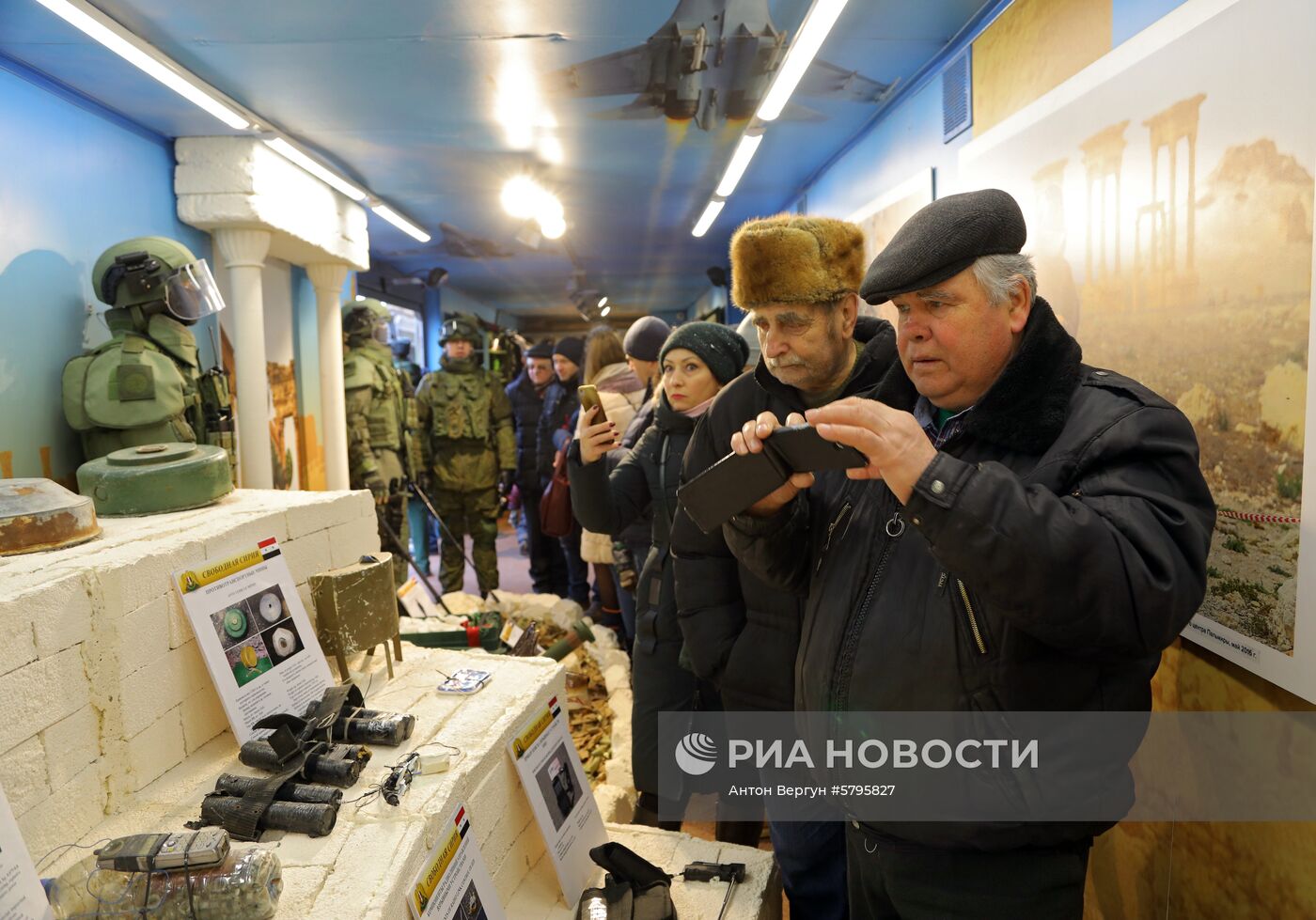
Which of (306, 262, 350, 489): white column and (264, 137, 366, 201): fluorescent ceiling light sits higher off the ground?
(264, 137, 366, 201): fluorescent ceiling light

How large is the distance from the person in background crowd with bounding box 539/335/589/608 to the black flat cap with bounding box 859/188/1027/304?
15.2 feet

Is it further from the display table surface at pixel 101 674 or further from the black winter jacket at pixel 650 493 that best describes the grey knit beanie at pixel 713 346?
the display table surface at pixel 101 674

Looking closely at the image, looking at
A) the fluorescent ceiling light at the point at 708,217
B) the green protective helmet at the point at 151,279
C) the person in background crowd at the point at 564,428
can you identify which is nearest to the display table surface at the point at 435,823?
the green protective helmet at the point at 151,279

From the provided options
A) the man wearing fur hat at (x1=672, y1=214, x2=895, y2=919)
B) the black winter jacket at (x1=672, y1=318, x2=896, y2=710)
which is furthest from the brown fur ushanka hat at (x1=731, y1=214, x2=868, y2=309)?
the black winter jacket at (x1=672, y1=318, x2=896, y2=710)

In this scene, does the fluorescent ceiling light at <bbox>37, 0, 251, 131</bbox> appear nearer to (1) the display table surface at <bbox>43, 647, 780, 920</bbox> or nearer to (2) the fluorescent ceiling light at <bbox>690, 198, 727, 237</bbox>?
(1) the display table surface at <bbox>43, 647, 780, 920</bbox>

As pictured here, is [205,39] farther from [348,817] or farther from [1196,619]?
[1196,619]

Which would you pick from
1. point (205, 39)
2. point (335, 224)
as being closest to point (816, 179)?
point (335, 224)

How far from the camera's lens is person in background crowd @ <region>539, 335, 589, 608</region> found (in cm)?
607

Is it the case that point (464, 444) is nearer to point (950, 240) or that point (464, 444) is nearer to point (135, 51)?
point (135, 51)

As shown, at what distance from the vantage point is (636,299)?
14.4 m

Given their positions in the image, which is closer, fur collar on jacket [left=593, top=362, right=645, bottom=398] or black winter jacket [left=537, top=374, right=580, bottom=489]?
fur collar on jacket [left=593, top=362, right=645, bottom=398]

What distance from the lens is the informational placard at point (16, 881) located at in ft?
3.71

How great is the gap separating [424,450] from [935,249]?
5841 mm

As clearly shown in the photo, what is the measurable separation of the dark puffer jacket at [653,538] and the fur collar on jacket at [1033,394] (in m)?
1.41
